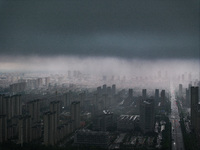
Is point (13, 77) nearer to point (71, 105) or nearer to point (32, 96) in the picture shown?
point (32, 96)

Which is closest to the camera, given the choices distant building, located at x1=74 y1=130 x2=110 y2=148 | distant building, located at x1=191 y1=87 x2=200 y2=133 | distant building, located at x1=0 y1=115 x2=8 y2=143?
distant building, located at x1=0 y1=115 x2=8 y2=143

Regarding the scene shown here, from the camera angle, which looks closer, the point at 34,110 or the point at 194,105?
the point at 34,110

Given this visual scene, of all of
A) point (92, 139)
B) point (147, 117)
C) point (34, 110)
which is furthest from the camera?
point (147, 117)

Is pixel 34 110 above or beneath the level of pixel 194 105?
beneath

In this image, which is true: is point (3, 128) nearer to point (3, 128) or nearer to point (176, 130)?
point (3, 128)

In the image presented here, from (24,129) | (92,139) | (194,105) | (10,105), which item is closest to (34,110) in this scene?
(10,105)

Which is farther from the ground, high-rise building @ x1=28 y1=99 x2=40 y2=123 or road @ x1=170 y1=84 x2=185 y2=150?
high-rise building @ x1=28 y1=99 x2=40 y2=123

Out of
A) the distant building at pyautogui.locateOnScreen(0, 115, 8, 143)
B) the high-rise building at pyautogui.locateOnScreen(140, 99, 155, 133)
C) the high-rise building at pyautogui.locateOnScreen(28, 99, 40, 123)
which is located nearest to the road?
the high-rise building at pyautogui.locateOnScreen(140, 99, 155, 133)

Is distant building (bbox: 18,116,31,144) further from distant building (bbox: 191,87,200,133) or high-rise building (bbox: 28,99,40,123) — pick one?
distant building (bbox: 191,87,200,133)
